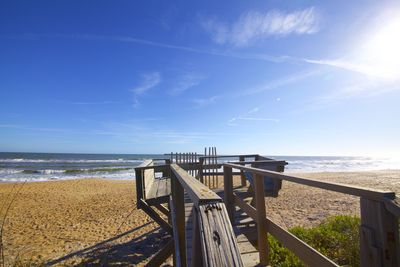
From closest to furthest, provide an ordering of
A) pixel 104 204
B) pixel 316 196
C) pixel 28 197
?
pixel 104 204 → pixel 316 196 → pixel 28 197

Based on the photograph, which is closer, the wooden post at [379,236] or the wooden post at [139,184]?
the wooden post at [379,236]

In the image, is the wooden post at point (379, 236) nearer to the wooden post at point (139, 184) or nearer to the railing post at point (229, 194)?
the railing post at point (229, 194)

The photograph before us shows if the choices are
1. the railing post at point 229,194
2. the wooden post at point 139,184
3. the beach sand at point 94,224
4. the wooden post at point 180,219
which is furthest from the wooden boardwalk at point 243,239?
the beach sand at point 94,224

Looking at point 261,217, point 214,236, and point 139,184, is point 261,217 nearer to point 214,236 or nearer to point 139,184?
point 214,236

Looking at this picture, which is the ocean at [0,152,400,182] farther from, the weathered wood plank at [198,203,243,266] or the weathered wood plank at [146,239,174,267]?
the weathered wood plank at [198,203,243,266]

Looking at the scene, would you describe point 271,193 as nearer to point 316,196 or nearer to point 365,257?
point 365,257

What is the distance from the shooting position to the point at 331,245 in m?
5.13

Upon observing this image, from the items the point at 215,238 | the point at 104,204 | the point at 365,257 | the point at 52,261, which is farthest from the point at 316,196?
the point at 215,238

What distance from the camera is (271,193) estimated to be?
6.00 meters

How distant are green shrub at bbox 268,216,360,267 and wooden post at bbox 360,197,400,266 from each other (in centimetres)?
322

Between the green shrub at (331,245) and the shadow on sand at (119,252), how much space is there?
11.8 ft

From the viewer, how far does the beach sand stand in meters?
7.05

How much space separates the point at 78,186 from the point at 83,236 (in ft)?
44.9

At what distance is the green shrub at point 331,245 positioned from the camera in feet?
14.5
